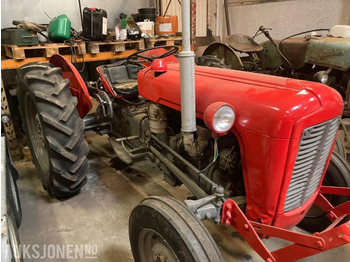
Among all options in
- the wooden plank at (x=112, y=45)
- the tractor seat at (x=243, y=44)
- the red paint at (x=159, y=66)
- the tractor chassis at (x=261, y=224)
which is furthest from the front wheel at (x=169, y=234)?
the tractor seat at (x=243, y=44)

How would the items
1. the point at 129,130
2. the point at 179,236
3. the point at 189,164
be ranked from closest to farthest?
the point at 179,236 → the point at 189,164 → the point at 129,130

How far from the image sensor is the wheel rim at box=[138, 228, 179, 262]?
59.4 inches

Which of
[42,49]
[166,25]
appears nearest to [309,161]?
[42,49]

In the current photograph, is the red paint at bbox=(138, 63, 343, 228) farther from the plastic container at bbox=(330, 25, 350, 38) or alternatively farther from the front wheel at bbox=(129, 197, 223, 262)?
the plastic container at bbox=(330, 25, 350, 38)

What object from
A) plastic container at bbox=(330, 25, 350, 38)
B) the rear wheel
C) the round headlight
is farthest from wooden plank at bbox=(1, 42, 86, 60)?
plastic container at bbox=(330, 25, 350, 38)

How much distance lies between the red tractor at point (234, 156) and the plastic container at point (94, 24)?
153cm

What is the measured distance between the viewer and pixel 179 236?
136 cm

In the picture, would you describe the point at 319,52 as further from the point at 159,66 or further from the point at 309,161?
the point at 309,161

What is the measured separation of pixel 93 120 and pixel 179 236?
193cm

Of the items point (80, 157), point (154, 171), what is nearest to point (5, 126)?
point (80, 157)

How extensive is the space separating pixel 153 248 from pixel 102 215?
3.13 feet

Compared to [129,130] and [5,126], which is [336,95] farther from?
[5,126]

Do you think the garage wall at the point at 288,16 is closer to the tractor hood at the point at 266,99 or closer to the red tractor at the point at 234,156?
the red tractor at the point at 234,156

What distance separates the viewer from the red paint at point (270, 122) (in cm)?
134
